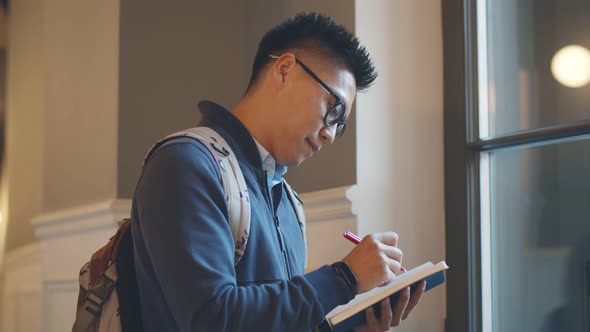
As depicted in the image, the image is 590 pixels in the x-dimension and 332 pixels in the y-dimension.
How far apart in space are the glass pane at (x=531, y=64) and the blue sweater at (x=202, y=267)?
2.99ft

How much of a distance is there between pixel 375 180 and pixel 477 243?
315 millimetres

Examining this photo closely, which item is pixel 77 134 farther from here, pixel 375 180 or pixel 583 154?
pixel 583 154

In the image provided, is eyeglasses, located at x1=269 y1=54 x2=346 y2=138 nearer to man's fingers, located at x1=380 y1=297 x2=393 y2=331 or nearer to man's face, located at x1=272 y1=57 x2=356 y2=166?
man's face, located at x1=272 y1=57 x2=356 y2=166

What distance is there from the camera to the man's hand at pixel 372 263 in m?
1.18

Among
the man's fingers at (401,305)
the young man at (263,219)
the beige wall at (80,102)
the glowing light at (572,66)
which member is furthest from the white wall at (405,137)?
the beige wall at (80,102)

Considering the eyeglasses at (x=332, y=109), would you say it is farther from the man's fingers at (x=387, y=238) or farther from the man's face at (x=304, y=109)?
the man's fingers at (x=387, y=238)

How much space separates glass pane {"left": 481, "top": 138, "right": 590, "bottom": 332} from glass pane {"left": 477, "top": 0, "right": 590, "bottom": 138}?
0.28 ft

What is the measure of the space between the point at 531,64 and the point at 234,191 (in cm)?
103

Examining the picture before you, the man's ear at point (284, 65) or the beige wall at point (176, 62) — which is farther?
the beige wall at point (176, 62)

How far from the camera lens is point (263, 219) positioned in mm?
1269

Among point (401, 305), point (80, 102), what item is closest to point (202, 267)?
point (401, 305)

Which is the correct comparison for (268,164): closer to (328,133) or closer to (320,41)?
(328,133)

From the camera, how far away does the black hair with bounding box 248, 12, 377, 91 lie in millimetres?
1446

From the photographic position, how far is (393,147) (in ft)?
6.72
